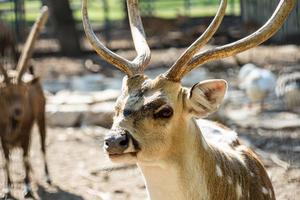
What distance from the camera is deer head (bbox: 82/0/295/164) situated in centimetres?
330

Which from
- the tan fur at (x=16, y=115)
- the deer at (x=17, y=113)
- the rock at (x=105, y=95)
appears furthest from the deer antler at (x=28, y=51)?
the rock at (x=105, y=95)

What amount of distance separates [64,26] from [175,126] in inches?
444

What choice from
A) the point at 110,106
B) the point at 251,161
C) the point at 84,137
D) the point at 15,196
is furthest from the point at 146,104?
the point at 110,106

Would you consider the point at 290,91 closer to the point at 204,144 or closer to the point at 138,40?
the point at 138,40

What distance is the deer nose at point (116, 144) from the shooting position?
126 inches

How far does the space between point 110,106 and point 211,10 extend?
536 inches

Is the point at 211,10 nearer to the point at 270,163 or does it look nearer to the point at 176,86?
the point at 270,163

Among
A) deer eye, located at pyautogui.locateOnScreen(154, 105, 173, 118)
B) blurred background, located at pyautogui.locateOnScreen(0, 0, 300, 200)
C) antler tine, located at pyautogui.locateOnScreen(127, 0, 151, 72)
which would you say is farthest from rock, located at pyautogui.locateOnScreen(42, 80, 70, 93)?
deer eye, located at pyautogui.locateOnScreen(154, 105, 173, 118)

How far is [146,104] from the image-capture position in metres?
3.38

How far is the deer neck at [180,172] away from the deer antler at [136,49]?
0.44 m

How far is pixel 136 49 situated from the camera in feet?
13.2

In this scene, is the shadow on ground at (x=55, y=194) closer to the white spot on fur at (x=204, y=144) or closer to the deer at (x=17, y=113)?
the deer at (x=17, y=113)

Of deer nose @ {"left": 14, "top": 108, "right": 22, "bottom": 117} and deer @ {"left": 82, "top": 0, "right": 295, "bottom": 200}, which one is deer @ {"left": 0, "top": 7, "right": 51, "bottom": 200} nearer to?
deer nose @ {"left": 14, "top": 108, "right": 22, "bottom": 117}

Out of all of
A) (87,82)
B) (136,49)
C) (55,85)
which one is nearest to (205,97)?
(136,49)
